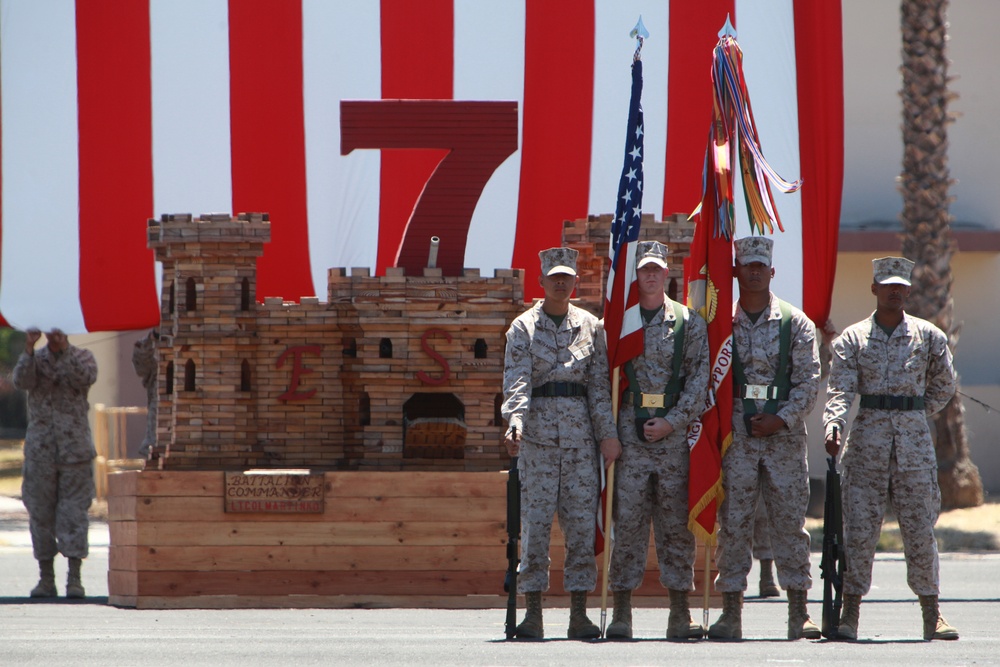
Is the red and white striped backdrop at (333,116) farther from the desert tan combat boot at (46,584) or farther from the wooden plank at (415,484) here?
the wooden plank at (415,484)

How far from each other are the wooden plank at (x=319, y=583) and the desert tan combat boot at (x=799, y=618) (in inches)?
87.2

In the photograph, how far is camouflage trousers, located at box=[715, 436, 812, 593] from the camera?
21.8 ft

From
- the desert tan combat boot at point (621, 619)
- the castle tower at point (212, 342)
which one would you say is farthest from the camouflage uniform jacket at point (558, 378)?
the castle tower at point (212, 342)

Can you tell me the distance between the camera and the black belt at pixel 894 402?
684 centimetres

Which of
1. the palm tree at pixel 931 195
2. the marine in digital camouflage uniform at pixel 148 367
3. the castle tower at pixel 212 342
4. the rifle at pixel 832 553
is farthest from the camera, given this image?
the palm tree at pixel 931 195

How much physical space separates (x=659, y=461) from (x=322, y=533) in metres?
2.45

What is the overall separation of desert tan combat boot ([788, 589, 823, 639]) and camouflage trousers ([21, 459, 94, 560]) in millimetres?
5040

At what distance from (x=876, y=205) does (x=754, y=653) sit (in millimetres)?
12559

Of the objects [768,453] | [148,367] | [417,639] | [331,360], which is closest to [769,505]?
[768,453]

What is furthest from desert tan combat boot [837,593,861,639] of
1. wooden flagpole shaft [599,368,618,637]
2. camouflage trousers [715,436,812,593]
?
wooden flagpole shaft [599,368,618,637]

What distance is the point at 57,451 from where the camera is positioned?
387 inches

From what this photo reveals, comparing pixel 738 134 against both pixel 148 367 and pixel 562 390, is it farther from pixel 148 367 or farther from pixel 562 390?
pixel 148 367

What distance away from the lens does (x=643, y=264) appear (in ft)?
22.5

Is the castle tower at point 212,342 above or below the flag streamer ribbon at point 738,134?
below
